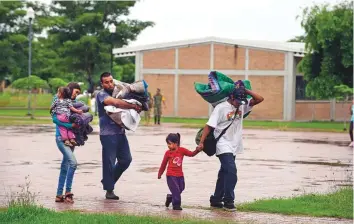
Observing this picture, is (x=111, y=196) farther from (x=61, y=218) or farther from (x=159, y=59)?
(x=159, y=59)

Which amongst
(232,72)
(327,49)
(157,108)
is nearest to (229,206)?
(157,108)

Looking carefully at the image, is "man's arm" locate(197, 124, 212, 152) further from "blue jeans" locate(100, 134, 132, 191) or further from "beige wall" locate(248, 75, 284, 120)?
"beige wall" locate(248, 75, 284, 120)

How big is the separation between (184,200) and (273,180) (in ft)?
12.7

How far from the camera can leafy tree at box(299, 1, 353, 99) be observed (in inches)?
1829

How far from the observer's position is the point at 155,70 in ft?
175

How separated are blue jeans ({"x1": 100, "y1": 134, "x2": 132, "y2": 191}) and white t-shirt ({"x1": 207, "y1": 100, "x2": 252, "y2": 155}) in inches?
60.3

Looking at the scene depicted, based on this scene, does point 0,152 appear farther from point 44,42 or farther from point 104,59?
point 44,42

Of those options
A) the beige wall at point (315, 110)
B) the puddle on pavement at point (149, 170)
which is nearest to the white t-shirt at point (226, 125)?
the puddle on pavement at point (149, 170)

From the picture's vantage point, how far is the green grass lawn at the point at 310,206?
11406mm

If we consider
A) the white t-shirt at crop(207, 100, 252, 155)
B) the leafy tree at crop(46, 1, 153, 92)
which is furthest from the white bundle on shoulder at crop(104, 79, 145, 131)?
the leafy tree at crop(46, 1, 153, 92)

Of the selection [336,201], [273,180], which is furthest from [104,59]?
[336,201]

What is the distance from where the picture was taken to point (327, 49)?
47.2 m

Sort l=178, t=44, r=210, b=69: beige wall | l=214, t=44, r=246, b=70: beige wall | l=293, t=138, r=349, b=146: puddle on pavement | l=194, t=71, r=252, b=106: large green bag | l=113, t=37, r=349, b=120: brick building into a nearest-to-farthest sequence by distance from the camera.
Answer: l=194, t=71, r=252, b=106: large green bag < l=293, t=138, r=349, b=146: puddle on pavement < l=113, t=37, r=349, b=120: brick building < l=214, t=44, r=246, b=70: beige wall < l=178, t=44, r=210, b=69: beige wall

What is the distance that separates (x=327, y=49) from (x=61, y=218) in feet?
128
